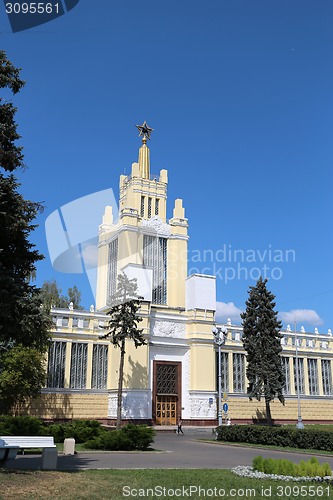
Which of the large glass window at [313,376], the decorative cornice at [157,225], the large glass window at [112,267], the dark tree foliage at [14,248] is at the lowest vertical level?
the large glass window at [313,376]

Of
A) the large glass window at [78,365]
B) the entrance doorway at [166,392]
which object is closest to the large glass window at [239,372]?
the entrance doorway at [166,392]

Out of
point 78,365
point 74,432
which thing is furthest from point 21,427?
point 78,365

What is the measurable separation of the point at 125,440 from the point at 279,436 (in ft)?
27.5

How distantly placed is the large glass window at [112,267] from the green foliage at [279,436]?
2063 centimetres

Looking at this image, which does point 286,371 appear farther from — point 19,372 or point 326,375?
point 19,372

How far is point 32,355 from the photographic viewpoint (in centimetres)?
3316

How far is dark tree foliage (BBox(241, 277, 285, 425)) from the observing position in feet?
139

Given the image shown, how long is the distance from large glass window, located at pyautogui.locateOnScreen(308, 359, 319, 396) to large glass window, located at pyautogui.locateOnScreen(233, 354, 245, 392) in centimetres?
788

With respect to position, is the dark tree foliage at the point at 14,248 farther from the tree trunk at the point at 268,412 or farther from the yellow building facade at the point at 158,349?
the tree trunk at the point at 268,412

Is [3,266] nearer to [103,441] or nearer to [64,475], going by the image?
[64,475]

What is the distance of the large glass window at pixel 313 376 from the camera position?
48844 millimetres

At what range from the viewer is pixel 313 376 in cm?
4950

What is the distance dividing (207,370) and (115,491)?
33112 millimetres

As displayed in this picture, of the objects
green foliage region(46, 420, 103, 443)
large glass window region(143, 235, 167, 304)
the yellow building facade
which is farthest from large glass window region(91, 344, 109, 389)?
green foliage region(46, 420, 103, 443)
